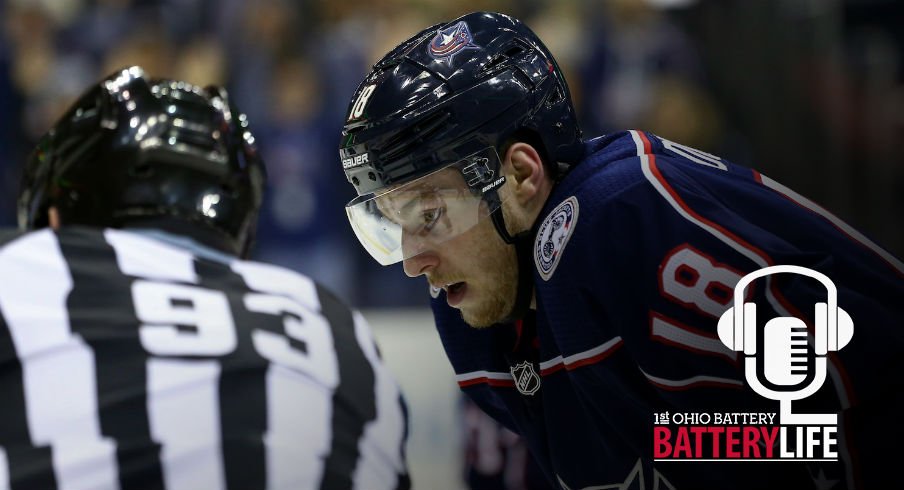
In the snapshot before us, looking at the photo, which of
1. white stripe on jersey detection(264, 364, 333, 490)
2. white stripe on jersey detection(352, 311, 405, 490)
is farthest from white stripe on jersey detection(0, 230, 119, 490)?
white stripe on jersey detection(352, 311, 405, 490)

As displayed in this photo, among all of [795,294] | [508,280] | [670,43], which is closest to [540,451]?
[508,280]

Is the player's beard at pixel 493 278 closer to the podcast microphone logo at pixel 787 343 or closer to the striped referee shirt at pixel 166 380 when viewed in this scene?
the striped referee shirt at pixel 166 380

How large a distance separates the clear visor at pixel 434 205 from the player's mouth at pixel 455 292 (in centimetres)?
10

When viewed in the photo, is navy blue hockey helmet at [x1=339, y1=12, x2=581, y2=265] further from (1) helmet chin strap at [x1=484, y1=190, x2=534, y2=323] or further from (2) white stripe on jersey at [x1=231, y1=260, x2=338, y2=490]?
(2) white stripe on jersey at [x1=231, y1=260, x2=338, y2=490]

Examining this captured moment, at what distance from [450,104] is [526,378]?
512 mm

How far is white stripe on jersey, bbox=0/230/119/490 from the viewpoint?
1573 millimetres

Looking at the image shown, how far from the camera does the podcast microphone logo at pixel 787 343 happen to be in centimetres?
149

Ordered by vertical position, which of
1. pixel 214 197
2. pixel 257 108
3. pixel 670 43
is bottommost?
pixel 670 43

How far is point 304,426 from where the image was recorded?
1698mm

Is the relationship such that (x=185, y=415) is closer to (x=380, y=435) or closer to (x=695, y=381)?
(x=380, y=435)

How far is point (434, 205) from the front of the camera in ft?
6.19

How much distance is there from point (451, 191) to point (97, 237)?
22.6 inches

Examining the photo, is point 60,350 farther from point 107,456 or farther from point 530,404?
point 530,404

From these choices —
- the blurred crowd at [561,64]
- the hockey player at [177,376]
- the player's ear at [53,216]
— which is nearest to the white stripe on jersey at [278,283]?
the hockey player at [177,376]
